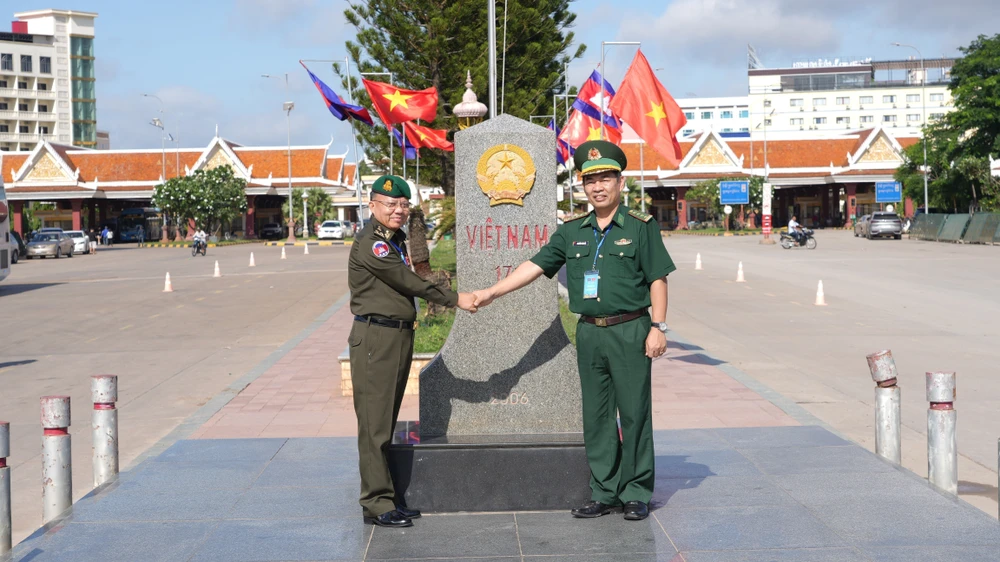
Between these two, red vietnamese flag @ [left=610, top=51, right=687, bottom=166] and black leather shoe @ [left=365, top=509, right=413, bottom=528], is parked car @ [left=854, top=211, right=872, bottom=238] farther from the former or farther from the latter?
black leather shoe @ [left=365, top=509, right=413, bottom=528]

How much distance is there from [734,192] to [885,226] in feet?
56.6

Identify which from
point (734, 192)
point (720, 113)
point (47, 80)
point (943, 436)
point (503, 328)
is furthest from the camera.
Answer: point (720, 113)

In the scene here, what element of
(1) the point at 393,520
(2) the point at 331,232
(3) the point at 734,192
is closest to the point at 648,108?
(1) the point at 393,520

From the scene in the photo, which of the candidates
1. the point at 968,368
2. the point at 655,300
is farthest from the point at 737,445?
the point at 968,368

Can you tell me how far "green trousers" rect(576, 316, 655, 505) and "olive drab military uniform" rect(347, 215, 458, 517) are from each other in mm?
855

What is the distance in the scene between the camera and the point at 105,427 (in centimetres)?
667

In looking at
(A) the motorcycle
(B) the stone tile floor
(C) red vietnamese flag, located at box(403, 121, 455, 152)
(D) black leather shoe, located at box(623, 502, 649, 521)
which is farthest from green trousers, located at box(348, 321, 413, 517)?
(A) the motorcycle

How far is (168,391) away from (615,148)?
24.0 ft

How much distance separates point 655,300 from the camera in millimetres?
5414

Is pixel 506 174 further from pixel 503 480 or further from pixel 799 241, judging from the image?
pixel 799 241

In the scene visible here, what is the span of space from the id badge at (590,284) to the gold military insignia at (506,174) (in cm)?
125

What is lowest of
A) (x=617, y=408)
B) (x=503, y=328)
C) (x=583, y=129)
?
(x=617, y=408)

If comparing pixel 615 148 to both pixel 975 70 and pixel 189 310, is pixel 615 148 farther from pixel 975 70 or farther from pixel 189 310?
pixel 975 70

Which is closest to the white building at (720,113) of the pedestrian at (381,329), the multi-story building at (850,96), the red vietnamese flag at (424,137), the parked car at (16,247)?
the multi-story building at (850,96)
